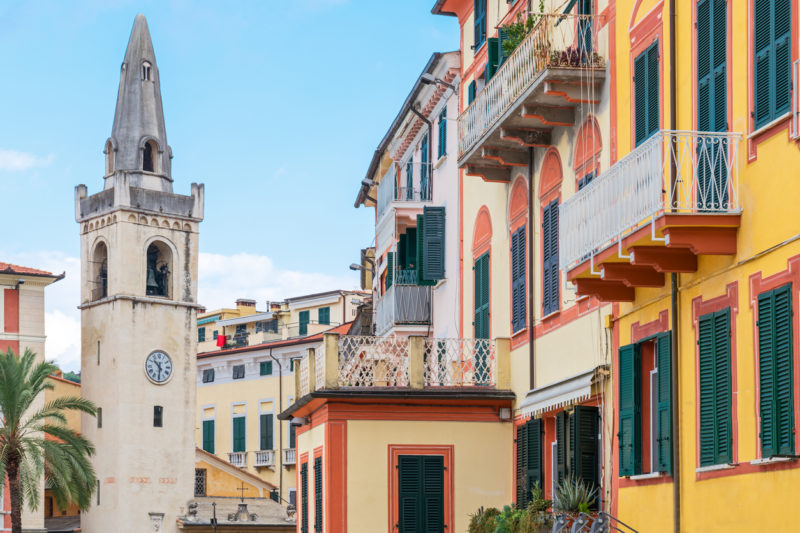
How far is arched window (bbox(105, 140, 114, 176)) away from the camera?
233 feet

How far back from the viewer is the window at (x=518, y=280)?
21906mm

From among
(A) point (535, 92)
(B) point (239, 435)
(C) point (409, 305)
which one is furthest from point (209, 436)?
(A) point (535, 92)

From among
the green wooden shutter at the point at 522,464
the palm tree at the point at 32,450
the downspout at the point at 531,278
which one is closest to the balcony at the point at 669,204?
the downspout at the point at 531,278

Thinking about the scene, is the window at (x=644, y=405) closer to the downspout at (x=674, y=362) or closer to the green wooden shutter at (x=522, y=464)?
the downspout at (x=674, y=362)

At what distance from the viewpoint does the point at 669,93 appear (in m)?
15.8

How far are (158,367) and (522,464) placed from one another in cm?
4780

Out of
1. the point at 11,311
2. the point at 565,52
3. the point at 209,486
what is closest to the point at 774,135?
the point at 565,52

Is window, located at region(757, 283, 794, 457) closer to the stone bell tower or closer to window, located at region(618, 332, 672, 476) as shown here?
window, located at region(618, 332, 672, 476)

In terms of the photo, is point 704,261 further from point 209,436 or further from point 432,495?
point 209,436

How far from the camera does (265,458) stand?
75.7 meters

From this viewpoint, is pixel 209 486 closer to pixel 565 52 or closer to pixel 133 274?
pixel 133 274

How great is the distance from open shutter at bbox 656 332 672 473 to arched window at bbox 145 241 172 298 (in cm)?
5497

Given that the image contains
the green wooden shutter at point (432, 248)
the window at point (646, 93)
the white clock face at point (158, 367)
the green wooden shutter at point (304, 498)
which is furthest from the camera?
the white clock face at point (158, 367)

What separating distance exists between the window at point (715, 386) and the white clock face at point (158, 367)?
2146 inches
